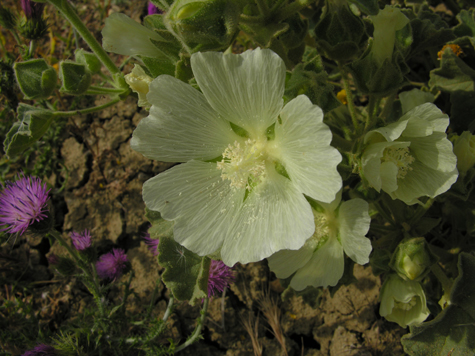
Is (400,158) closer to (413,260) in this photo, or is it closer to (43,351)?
(413,260)

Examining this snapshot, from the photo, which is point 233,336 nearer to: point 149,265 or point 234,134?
point 149,265

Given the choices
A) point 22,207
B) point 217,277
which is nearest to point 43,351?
point 22,207

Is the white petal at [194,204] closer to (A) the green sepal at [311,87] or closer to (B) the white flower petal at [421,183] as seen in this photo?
(A) the green sepal at [311,87]

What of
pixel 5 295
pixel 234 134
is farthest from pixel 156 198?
pixel 5 295

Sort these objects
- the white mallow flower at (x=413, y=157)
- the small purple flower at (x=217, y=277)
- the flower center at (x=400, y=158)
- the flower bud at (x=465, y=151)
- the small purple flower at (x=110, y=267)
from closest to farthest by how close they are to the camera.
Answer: the white mallow flower at (x=413, y=157), the flower center at (x=400, y=158), the flower bud at (x=465, y=151), the small purple flower at (x=217, y=277), the small purple flower at (x=110, y=267)

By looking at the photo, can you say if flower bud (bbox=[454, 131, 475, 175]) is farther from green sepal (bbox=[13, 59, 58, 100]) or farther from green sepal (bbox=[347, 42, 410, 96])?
green sepal (bbox=[13, 59, 58, 100])

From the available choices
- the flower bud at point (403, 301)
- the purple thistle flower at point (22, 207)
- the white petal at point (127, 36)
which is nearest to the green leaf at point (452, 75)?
the flower bud at point (403, 301)

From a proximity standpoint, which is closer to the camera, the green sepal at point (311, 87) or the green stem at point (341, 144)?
the green sepal at point (311, 87)
